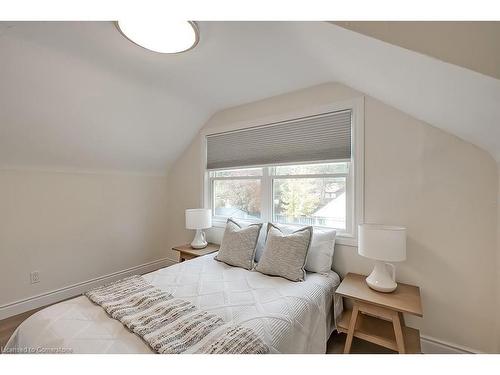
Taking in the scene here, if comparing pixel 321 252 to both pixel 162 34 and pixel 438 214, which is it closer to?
pixel 438 214

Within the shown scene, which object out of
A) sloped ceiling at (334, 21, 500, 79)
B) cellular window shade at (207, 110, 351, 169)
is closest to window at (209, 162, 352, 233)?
cellular window shade at (207, 110, 351, 169)

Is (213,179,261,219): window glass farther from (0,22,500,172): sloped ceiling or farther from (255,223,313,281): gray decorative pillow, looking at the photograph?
(0,22,500,172): sloped ceiling

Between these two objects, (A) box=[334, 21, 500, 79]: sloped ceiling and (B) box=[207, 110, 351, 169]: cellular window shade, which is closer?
(A) box=[334, 21, 500, 79]: sloped ceiling

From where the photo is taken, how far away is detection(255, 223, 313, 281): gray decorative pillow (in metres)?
1.79

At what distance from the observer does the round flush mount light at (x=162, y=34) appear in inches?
51.6

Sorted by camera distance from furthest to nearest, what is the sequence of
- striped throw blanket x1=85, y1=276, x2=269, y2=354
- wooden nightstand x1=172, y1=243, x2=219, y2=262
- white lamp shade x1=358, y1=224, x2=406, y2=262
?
wooden nightstand x1=172, y1=243, x2=219, y2=262 → white lamp shade x1=358, y1=224, x2=406, y2=262 → striped throw blanket x1=85, y1=276, x2=269, y2=354

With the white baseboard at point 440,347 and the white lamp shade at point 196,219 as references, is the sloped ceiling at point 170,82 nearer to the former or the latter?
the white lamp shade at point 196,219

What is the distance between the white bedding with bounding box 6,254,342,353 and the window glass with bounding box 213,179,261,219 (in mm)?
910

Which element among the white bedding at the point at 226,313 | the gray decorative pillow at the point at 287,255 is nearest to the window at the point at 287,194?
the gray decorative pillow at the point at 287,255

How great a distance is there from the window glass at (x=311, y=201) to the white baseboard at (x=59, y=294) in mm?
2303

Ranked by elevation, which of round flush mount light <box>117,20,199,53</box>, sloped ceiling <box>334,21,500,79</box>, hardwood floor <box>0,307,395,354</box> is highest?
round flush mount light <box>117,20,199,53</box>
